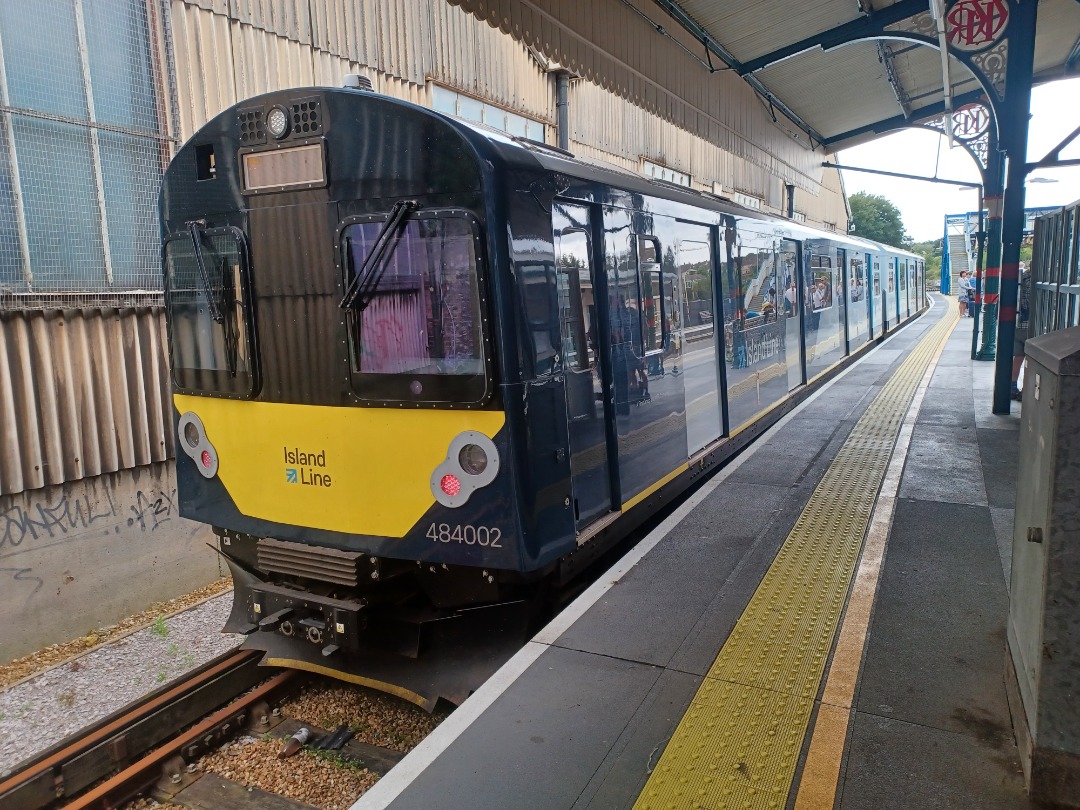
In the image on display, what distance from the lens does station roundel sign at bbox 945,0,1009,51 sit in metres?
8.21

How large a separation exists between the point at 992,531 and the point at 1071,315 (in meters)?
2.64

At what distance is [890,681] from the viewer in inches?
128

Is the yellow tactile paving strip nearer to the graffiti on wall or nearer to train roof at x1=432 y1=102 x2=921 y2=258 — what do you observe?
train roof at x1=432 y1=102 x2=921 y2=258

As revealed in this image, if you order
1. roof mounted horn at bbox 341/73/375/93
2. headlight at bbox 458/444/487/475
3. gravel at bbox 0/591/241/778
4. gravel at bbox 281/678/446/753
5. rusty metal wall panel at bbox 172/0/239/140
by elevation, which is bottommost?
gravel at bbox 0/591/241/778

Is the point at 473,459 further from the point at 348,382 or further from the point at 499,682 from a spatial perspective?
the point at 499,682

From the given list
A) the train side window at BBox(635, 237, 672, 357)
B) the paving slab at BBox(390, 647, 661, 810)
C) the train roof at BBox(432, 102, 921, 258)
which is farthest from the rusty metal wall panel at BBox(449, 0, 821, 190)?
the paving slab at BBox(390, 647, 661, 810)

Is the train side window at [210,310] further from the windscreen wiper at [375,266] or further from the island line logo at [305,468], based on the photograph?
the windscreen wiper at [375,266]

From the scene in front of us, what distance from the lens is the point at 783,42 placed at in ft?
37.3

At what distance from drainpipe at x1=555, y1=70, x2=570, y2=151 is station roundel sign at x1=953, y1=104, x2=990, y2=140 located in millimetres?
7673

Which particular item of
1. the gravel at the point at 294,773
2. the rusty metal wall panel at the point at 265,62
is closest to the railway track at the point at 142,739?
the gravel at the point at 294,773

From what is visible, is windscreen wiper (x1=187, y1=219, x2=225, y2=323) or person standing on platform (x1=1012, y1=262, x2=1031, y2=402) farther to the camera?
person standing on platform (x1=1012, y1=262, x2=1031, y2=402)

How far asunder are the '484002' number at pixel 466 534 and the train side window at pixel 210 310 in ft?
4.41

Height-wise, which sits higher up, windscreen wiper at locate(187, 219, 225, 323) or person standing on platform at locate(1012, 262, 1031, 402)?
windscreen wiper at locate(187, 219, 225, 323)

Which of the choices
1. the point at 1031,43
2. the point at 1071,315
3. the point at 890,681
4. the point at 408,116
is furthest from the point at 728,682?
the point at 1031,43
